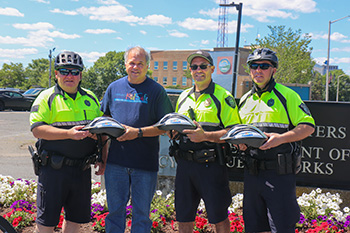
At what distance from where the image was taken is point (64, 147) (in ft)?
10.8

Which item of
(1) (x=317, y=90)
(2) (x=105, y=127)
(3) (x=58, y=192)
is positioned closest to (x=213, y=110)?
(2) (x=105, y=127)

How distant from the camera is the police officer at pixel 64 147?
10.6 feet

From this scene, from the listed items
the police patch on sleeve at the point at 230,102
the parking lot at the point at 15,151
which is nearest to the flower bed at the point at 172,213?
the police patch on sleeve at the point at 230,102

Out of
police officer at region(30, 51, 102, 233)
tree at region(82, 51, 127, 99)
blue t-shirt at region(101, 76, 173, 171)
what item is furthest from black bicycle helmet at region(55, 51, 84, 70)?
tree at region(82, 51, 127, 99)

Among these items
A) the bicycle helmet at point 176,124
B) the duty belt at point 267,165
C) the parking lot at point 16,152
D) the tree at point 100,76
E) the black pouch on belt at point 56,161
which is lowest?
the parking lot at point 16,152

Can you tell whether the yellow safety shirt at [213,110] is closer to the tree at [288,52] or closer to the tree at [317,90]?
the tree at [288,52]

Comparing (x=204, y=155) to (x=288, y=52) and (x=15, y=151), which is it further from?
(x=288, y=52)

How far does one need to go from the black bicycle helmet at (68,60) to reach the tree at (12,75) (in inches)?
3446

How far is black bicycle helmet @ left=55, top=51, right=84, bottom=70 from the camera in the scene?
3.39 meters

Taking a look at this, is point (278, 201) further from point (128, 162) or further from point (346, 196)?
point (346, 196)

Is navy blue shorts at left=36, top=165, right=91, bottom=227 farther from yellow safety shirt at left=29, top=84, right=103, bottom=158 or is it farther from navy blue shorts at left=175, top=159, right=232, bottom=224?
navy blue shorts at left=175, top=159, right=232, bottom=224

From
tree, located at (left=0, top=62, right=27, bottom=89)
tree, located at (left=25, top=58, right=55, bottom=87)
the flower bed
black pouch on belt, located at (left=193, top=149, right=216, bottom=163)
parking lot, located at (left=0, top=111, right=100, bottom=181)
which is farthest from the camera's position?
tree, located at (left=25, top=58, right=55, bottom=87)

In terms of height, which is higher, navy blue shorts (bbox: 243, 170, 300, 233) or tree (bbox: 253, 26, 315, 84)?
tree (bbox: 253, 26, 315, 84)

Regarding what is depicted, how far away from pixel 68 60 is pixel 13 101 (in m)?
24.7
